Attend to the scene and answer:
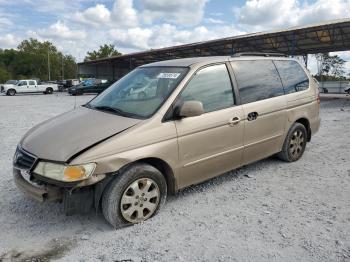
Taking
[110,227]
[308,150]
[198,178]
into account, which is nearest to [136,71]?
[198,178]

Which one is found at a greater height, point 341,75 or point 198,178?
point 341,75

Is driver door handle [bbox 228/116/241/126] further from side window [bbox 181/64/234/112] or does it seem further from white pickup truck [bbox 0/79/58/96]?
white pickup truck [bbox 0/79/58/96]

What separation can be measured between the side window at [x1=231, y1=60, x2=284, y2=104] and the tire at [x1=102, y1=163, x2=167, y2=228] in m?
1.66

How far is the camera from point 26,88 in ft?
116

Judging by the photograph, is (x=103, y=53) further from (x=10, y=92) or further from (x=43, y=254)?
(x=43, y=254)

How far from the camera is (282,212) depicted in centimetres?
379

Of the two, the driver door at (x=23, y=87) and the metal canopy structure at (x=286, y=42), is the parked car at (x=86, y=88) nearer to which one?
the metal canopy structure at (x=286, y=42)

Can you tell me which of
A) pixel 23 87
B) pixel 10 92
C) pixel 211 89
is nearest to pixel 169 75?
pixel 211 89

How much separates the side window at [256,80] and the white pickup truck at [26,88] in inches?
1352

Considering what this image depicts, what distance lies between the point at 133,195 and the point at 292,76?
3385 millimetres

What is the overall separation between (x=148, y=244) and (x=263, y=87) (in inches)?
109

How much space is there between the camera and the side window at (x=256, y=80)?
14.8ft

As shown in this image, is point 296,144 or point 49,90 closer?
point 296,144

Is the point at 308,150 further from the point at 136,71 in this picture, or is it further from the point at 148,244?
the point at 148,244
